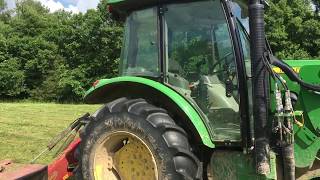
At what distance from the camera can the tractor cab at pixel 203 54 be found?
462 cm

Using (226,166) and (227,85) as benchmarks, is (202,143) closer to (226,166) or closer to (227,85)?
(226,166)

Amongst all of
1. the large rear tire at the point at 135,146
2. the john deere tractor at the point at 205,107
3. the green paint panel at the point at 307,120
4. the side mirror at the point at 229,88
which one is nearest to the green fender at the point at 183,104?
the john deere tractor at the point at 205,107

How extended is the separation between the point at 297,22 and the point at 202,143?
1107 inches

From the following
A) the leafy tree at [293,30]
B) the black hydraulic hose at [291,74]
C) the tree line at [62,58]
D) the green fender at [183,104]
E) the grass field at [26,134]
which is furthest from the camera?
the tree line at [62,58]

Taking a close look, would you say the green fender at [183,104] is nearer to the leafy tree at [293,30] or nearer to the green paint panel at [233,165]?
the green paint panel at [233,165]

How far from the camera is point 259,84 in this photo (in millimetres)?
4328

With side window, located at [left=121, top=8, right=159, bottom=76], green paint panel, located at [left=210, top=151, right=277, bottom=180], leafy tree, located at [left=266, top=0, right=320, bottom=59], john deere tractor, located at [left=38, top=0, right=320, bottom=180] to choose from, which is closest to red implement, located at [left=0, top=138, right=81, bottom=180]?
john deere tractor, located at [left=38, top=0, right=320, bottom=180]

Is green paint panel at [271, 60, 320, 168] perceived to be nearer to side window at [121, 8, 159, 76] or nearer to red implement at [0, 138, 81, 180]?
side window at [121, 8, 159, 76]

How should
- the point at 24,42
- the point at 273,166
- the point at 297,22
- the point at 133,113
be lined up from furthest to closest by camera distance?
the point at 24,42
the point at 297,22
the point at 133,113
the point at 273,166

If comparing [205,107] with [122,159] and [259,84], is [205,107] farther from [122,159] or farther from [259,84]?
[122,159]

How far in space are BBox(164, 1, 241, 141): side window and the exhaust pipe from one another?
28 cm

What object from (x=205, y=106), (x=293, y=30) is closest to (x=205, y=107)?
(x=205, y=106)

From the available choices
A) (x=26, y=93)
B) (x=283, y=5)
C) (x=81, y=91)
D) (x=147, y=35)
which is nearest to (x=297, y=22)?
(x=283, y=5)

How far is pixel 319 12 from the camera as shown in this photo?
31906 millimetres
